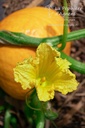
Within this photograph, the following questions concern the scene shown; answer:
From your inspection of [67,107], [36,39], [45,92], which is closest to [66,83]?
[45,92]

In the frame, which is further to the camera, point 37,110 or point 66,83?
point 37,110

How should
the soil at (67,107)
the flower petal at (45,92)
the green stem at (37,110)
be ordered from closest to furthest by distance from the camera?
the flower petal at (45,92) < the green stem at (37,110) < the soil at (67,107)

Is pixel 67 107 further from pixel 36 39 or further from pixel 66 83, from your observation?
pixel 66 83

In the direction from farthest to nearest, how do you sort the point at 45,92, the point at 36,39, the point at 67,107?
the point at 67,107 < the point at 36,39 < the point at 45,92

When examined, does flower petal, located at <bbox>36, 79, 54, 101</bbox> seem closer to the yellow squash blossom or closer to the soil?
the yellow squash blossom

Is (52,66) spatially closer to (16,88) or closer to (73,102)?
(16,88)

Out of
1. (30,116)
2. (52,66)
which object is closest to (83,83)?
(30,116)

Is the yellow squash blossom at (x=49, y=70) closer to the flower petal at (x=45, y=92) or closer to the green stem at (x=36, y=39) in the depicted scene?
→ the flower petal at (x=45, y=92)

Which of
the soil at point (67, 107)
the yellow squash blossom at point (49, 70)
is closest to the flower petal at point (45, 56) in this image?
the yellow squash blossom at point (49, 70)
